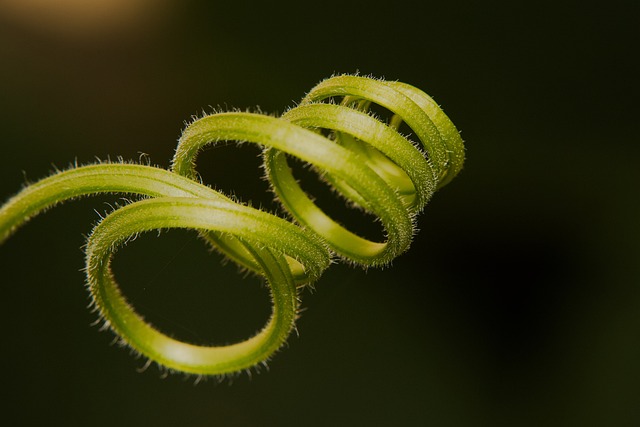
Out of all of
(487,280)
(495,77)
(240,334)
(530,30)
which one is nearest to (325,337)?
(240,334)

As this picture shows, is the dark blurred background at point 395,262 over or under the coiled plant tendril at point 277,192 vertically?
over

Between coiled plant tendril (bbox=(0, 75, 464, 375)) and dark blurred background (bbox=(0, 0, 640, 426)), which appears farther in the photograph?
dark blurred background (bbox=(0, 0, 640, 426))

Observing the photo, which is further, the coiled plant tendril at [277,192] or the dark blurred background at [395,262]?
the dark blurred background at [395,262]

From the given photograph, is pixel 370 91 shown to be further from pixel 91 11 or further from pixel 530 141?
pixel 91 11

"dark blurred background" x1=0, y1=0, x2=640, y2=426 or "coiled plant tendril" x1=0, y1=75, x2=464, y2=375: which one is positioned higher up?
"dark blurred background" x1=0, y1=0, x2=640, y2=426
